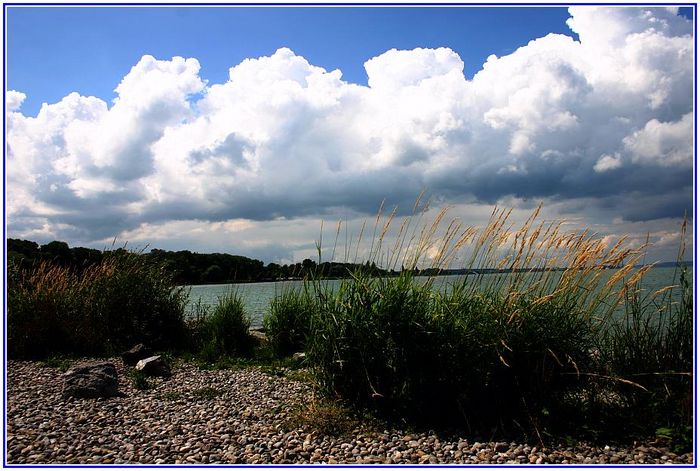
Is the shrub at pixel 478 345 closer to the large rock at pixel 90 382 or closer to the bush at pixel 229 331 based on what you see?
the large rock at pixel 90 382

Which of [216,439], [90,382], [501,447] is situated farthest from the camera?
[90,382]

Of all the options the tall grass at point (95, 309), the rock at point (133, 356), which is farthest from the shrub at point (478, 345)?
the tall grass at point (95, 309)

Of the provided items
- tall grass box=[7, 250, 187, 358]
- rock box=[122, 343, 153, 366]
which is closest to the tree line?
tall grass box=[7, 250, 187, 358]

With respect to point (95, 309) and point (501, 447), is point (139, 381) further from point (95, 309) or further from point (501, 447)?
point (501, 447)

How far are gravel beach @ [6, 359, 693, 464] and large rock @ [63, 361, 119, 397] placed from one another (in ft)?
0.45

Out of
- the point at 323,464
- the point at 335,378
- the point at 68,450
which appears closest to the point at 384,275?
the point at 335,378

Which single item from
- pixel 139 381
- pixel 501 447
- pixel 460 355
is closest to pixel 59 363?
pixel 139 381

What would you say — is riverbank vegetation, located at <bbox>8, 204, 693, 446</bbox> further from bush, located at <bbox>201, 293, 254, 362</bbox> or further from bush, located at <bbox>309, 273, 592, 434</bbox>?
bush, located at <bbox>201, 293, 254, 362</bbox>

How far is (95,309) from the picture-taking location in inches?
376

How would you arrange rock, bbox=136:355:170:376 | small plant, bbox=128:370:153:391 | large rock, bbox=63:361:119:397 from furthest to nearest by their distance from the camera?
1. rock, bbox=136:355:170:376
2. small plant, bbox=128:370:153:391
3. large rock, bbox=63:361:119:397

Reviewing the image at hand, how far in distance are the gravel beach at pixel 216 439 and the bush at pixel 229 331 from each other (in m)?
3.04

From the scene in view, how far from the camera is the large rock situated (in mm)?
5781

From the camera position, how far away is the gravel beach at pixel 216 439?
3943 mm

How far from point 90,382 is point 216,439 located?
93.2 inches
